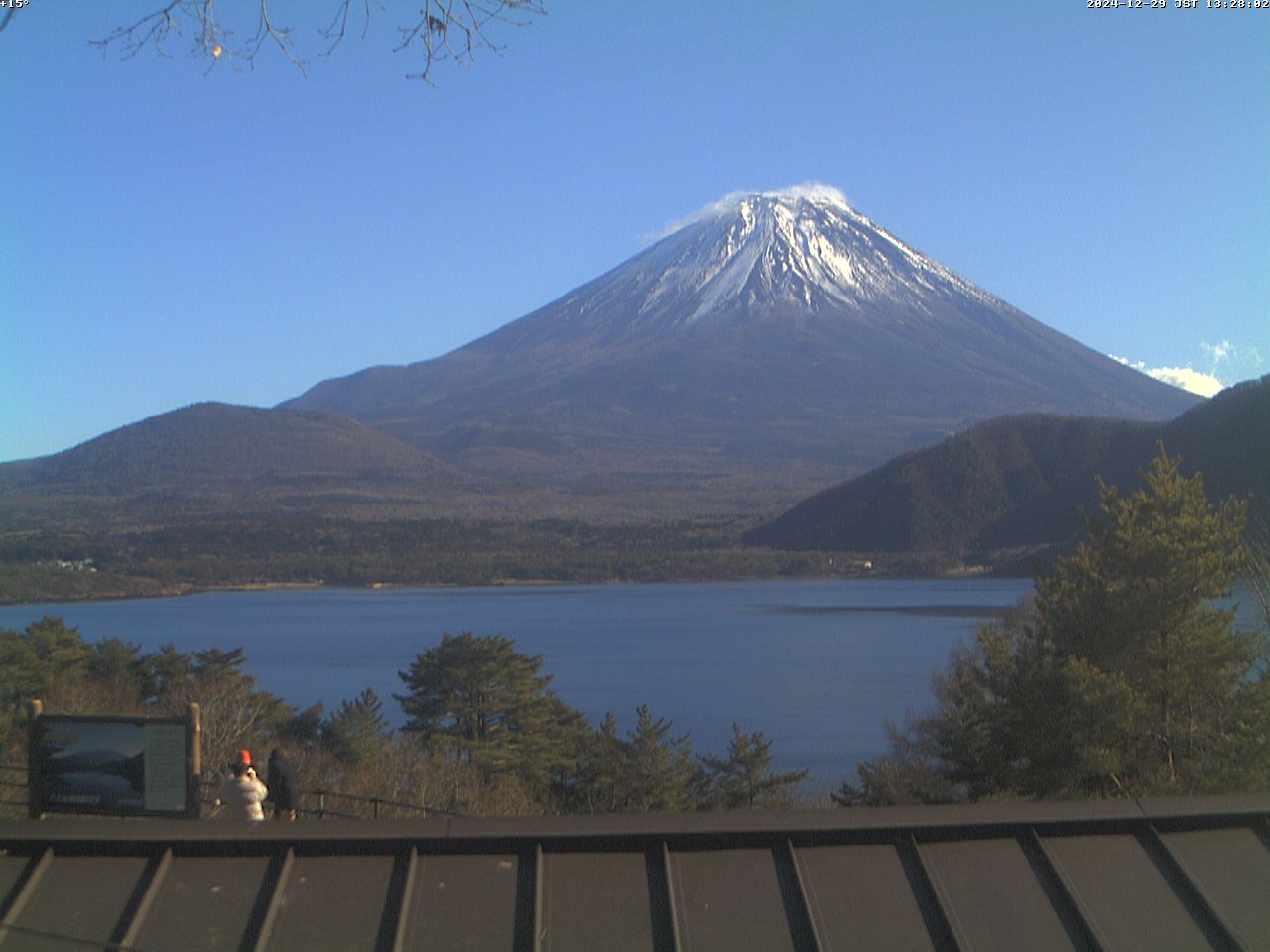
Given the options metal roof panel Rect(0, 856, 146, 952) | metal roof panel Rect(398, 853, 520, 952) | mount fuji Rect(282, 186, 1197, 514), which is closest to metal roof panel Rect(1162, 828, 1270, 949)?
metal roof panel Rect(398, 853, 520, 952)

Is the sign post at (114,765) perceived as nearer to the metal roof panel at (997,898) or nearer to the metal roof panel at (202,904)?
the metal roof panel at (202,904)

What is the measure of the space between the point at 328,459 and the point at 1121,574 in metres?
129

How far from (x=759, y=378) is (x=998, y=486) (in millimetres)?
91557

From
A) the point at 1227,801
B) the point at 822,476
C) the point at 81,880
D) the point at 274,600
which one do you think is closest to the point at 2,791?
the point at 81,880

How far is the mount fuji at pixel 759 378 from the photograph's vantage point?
5748 inches

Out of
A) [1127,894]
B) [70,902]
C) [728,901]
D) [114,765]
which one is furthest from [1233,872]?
[114,765]

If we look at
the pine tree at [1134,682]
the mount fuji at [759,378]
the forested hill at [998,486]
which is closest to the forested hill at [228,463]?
the mount fuji at [759,378]

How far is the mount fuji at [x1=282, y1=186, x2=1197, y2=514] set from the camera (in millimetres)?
146000

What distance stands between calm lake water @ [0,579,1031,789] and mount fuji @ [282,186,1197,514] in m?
50.7

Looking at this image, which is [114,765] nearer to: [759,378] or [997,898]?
[997,898]

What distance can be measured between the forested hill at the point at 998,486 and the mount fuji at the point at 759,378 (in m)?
25.7

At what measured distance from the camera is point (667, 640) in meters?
51.4

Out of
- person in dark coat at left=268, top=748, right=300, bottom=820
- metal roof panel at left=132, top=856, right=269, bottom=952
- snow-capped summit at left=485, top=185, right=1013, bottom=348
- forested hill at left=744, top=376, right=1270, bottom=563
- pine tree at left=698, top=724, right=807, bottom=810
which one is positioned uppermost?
snow-capped summit at left=485, top=185, right=1013, bottom=348

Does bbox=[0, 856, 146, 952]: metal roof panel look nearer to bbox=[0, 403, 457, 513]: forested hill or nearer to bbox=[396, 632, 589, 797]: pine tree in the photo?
bbox=[396, 632, 589, 797]: pine tree
